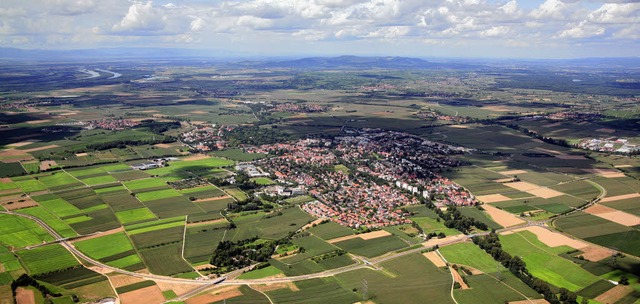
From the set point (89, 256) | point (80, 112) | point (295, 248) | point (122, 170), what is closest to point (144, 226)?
point (89, 256)

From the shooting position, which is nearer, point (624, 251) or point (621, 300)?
point (621, 300)

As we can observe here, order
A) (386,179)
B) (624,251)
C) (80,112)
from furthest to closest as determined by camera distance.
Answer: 1. (80,112)
2. (386,179)
3. (624,251)

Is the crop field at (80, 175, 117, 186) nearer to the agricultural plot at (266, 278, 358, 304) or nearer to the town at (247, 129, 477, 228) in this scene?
the town at (247, 129, 477, 228)

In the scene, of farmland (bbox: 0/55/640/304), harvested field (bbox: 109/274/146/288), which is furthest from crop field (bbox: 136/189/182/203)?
harvested field (bbox: 109/274/146/288)

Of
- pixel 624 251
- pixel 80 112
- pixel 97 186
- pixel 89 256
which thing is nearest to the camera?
pixel 89 256

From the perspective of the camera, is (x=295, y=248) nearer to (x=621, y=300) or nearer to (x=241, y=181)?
(x=241, y=181)

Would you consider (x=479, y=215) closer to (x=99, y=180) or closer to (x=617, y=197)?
(x=617, y=197)

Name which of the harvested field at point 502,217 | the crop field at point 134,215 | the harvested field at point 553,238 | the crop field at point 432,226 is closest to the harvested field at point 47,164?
the crop field at point 134,215
